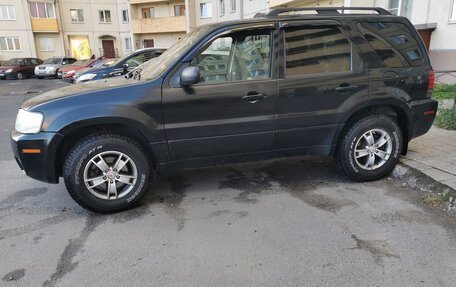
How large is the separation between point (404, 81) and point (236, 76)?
2.02 meters

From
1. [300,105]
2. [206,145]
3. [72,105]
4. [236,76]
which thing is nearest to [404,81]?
[300,105]

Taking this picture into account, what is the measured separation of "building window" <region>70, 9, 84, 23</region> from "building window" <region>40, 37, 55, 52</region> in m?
3.08

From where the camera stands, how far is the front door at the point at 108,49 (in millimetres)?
39219

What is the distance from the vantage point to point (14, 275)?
9.07 ft

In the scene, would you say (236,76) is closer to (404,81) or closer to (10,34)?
(404,81)

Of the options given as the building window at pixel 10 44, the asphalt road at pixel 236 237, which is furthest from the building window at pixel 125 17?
the asphalt road at pixel 236 237

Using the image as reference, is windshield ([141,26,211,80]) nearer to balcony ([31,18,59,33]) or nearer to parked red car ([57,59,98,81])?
parked red car ([57,59,98,81])

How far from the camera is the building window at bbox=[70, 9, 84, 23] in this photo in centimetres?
3744

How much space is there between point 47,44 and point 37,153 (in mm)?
38774

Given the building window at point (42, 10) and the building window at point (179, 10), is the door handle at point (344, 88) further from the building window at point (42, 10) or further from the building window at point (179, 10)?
the building window at point (42, 10)

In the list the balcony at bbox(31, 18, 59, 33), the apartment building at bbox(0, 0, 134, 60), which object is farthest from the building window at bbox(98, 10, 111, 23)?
the balcony at bbox(31, 18, 59, 33)

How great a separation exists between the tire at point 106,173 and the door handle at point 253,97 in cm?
123

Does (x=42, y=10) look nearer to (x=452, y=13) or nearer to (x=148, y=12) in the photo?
(x=148, y=12)

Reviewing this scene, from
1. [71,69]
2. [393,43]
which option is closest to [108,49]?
[71,69]
